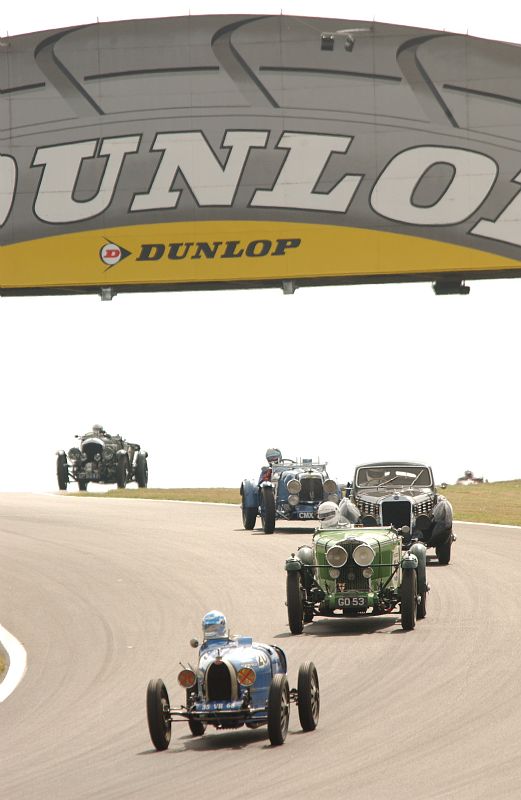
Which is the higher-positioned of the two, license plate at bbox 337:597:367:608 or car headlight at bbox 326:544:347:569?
car headlight at bbox 326:544:347:569

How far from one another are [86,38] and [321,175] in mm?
7294

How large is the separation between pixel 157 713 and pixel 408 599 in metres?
6.40

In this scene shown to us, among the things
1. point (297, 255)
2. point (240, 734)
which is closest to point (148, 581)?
point (240, 734)

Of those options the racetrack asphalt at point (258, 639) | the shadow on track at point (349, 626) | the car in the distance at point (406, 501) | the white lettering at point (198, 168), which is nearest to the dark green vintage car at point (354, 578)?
the shadow on track at point (349, 626)

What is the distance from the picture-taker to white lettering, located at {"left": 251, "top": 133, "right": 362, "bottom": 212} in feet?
117

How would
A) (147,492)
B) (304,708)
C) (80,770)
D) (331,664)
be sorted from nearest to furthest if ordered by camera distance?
1. (80,770)
2. (304,708)
3. (331,664)
4. (147,492)

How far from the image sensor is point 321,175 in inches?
1412

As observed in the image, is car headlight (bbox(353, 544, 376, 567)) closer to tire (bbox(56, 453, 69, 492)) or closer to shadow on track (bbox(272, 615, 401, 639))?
shadow on track (bbox(272, 615, 401, 639))

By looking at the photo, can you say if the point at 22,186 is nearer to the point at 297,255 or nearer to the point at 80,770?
the point at 297,255

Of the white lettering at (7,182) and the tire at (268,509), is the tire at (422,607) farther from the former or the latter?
the white lettering at (7,182)

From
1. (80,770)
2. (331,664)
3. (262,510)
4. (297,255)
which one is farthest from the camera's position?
(297,255)

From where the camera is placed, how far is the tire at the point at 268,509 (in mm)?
28297

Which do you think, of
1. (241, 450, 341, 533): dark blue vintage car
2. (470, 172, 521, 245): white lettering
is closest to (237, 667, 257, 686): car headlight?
(241, 450, 341, 533): dark blue vintage car

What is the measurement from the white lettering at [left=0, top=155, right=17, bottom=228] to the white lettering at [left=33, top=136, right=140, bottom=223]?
0.65m
